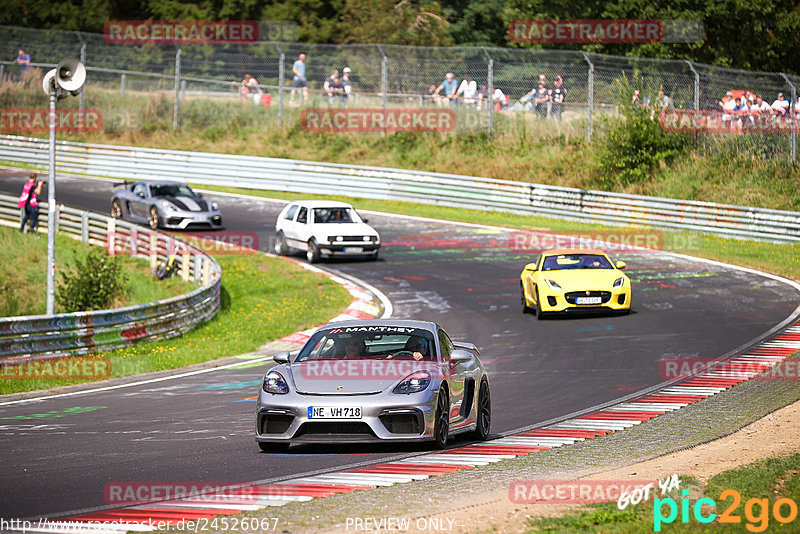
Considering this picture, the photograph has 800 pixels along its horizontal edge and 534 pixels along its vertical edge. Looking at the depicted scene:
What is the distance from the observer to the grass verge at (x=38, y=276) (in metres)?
26.6

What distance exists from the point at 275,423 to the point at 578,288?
39.2ft

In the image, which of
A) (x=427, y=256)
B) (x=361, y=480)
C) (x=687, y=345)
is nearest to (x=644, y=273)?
(x=427, y=256)

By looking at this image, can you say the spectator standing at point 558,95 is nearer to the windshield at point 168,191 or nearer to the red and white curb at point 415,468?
the windshield at point 168,191

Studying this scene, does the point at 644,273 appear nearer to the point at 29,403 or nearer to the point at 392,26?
the point at 29,403

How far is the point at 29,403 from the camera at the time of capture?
45.8ft

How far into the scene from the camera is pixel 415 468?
9.21 m

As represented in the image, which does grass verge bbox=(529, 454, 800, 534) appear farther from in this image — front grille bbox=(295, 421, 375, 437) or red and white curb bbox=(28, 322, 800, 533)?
front grille bbox=(295, 421, 375, 437)

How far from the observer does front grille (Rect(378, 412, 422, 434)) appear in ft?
31.9

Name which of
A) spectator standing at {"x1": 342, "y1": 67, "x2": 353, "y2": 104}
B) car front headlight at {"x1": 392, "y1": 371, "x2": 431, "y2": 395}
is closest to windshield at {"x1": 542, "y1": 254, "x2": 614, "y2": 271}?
car front headlight at {"x1": 392, "y1": 371, "x2": 431, "y2": 395}

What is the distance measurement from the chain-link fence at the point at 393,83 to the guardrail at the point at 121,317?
13117 millimetres

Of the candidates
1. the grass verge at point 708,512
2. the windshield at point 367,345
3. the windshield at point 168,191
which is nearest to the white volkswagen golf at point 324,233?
the windshield at point 168,191

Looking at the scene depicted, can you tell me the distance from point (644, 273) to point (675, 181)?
1047 cm

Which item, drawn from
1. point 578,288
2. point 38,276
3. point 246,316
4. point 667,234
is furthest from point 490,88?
point 578,288

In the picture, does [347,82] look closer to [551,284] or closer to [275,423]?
[551,284]
